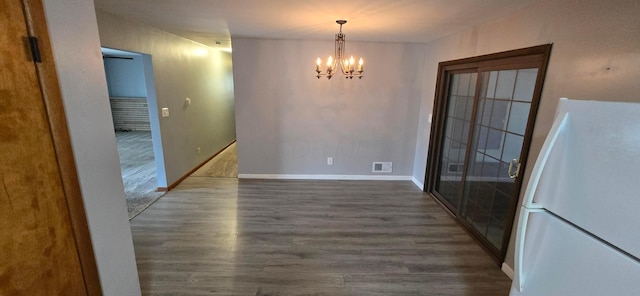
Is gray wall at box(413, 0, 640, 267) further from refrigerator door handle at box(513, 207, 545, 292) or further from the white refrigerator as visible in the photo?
refrigerator door handle at box(513, 207, 545, 292)

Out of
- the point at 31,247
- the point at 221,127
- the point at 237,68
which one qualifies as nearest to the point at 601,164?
the point at 31,247

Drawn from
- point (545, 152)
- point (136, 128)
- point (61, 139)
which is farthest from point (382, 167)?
point (136, 128)

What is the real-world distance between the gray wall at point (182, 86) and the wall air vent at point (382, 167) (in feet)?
10.7

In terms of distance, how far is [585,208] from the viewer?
0.94m

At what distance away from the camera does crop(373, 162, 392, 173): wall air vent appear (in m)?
4.53

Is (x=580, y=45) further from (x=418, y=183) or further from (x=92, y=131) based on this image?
(x=418, y=183)

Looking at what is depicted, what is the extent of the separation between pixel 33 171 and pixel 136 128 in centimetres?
891

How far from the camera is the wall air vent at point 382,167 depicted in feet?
14.9

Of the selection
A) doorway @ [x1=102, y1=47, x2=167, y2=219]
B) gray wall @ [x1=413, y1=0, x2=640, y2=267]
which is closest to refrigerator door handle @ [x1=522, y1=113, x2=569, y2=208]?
gray wall @ [x1=413, y1=0, x2=640, y2=267]

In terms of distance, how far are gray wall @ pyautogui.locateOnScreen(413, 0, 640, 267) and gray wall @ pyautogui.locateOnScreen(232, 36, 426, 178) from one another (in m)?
1.75

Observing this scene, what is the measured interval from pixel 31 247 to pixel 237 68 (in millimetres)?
3491

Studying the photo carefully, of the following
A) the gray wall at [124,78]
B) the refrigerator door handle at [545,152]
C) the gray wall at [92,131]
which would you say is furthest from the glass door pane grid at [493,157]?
the gray wall at [124,78]

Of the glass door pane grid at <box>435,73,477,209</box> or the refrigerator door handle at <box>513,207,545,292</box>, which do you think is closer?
the refrigerator door handle at <box>513,207,545,292</box>

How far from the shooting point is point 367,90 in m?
4.21
